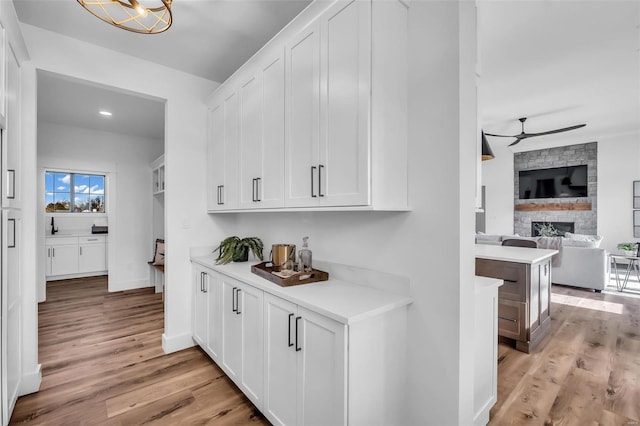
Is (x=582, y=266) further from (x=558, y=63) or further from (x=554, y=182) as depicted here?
(x=554, y=182)

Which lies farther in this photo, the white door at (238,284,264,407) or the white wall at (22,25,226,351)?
the white wall at (22,25,226,351)

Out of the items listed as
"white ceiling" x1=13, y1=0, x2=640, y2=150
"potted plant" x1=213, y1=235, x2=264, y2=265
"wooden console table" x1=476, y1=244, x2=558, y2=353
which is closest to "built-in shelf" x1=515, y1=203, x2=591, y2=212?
"white ceiling" x1=13, y1=0, x2=640, y2=150

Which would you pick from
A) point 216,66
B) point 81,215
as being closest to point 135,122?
point 216,66

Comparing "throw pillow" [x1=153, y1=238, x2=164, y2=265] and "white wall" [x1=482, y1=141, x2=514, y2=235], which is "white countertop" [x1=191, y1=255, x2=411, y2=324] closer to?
"throw pillow" [x1=153, y1=238, x2=164, y2=265]

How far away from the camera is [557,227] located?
754 cm

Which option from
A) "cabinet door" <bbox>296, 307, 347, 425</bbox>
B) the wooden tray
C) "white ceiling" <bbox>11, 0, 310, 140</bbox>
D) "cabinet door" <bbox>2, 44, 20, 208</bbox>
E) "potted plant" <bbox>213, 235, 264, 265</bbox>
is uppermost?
"white ceiling" <bbox>11, 0, 310, 140</bbox>

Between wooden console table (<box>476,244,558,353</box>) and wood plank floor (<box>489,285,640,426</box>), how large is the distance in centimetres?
16

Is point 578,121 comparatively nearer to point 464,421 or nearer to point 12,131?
point 464,421

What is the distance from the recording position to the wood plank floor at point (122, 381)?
1.93 metres

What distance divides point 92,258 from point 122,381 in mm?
4636

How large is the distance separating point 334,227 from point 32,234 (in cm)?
221

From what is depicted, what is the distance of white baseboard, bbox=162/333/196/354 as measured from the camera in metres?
2.80

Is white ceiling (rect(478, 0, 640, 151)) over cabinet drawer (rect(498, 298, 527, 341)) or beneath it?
over

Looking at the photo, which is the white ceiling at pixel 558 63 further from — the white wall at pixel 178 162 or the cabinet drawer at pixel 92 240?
the cabinet drawer at pixel 92 240
